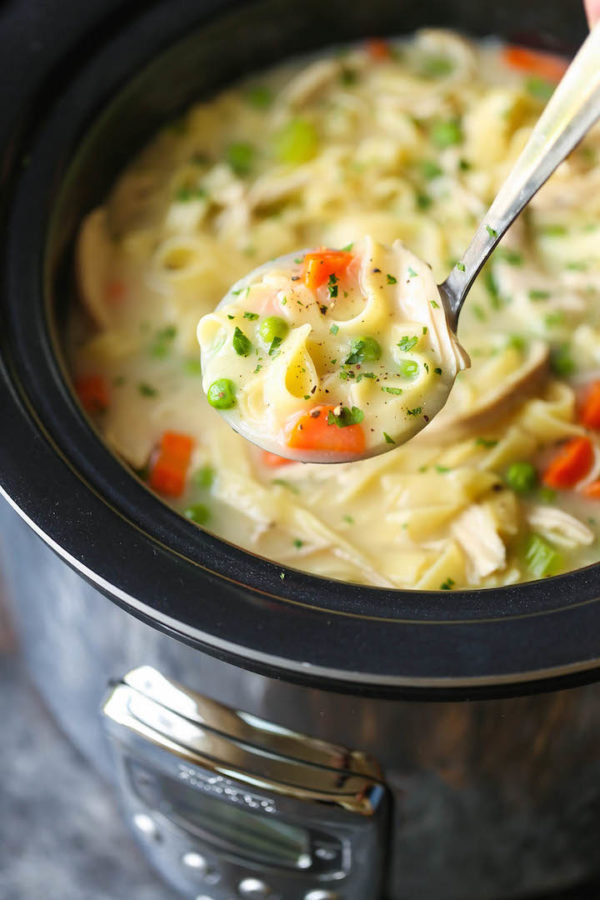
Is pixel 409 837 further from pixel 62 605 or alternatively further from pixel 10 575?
pixel 10 575

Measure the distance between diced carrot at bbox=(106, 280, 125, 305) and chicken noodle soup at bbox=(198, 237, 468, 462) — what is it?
764 millimetres

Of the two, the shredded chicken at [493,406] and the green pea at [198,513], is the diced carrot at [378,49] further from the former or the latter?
the green pea at [198,513]

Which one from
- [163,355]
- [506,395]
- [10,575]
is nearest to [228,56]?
[163,355]

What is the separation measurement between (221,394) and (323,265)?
0.35m

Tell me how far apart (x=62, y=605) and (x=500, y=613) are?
101 centimetres

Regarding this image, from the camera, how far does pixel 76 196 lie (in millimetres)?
2732

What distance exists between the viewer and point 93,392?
8.46ft

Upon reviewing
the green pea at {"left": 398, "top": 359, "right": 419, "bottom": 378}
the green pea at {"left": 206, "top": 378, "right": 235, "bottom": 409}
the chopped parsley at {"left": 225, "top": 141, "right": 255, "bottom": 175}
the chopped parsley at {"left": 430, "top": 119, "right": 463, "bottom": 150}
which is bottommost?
the green pea at {"left": 398, "top": 359, "right": 419, "bottom": 378}

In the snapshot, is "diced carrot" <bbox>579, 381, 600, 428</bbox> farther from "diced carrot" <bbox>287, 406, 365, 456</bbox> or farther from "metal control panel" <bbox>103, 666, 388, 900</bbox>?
"metal control panel" <bbox>103, 666, 388, 900</bbox>

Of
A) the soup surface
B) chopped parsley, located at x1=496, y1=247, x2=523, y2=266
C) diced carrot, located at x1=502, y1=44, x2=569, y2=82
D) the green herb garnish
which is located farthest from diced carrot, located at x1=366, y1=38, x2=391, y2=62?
the green herb garnish

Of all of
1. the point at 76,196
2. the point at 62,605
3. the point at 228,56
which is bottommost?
the point at 62,605

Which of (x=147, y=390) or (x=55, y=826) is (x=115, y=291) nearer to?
(x=147, y=390)

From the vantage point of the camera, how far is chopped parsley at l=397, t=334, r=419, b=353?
2000 mm

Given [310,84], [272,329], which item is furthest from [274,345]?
[310,84]
